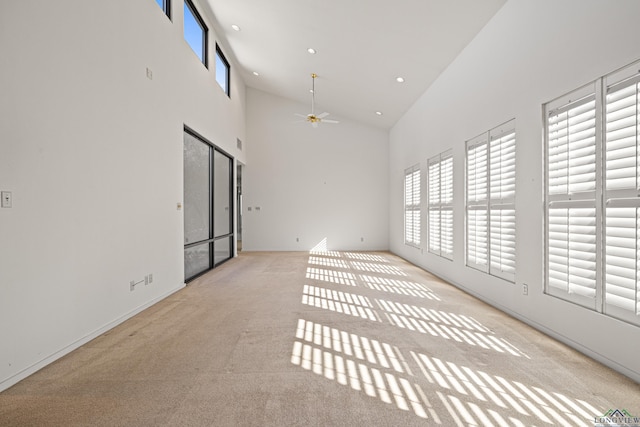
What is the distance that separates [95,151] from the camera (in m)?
2.82

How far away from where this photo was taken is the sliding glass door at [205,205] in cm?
504

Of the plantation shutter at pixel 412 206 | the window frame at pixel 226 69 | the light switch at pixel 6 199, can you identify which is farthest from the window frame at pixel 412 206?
the light switch at pixel 6 199

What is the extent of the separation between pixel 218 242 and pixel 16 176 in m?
4.69

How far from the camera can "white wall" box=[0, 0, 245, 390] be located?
2066 millimetres

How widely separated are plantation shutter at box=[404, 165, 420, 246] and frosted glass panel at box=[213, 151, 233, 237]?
4457 millimetres

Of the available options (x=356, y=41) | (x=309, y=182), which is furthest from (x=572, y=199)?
(x=309, y=182)

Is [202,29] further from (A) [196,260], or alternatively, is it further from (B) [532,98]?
(B) [532,98]

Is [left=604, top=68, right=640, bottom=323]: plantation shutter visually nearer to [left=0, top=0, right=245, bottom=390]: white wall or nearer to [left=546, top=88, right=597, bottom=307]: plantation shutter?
[left=546, top=88, right=597, bottom=307]: plantation shutter

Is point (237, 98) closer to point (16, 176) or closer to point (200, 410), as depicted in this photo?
point (16, 176)

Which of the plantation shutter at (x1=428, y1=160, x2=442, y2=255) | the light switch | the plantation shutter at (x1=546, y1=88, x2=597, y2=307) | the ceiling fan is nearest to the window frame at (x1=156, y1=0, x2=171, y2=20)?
the ceiling fan

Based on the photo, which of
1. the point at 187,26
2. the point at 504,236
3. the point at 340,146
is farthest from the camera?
the point at 340,146

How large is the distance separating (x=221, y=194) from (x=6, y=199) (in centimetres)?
481

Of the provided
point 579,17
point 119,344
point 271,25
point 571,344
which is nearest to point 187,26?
point 271,25

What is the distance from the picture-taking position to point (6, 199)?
6.56 feet
